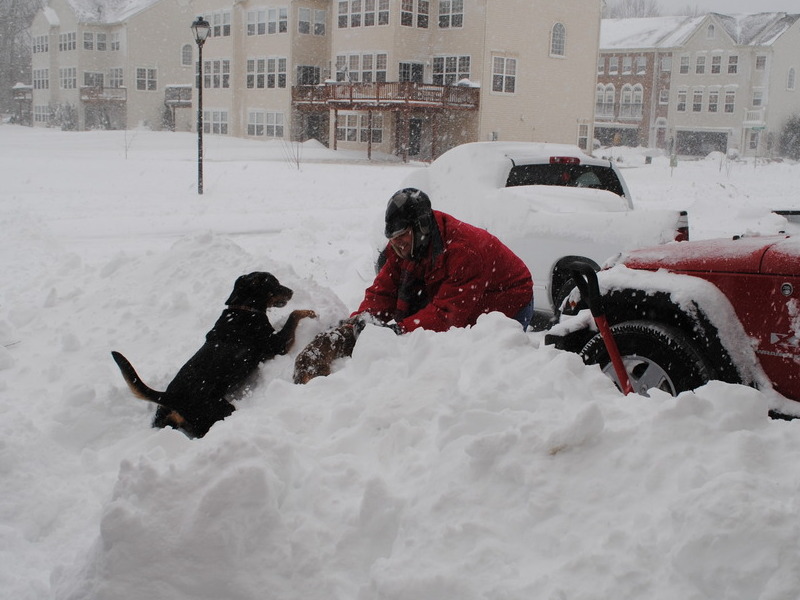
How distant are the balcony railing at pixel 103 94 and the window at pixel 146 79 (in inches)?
48.2

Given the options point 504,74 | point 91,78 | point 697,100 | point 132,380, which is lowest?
point 132,380

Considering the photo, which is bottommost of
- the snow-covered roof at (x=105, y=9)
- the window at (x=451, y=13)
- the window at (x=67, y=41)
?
the window at (x=451, y=13)

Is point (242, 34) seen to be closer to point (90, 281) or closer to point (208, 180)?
point (208, 180)

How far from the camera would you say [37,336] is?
24.1ft

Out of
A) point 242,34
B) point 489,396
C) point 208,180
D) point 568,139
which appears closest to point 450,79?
point 568,139

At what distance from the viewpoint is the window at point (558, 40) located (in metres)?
42.6

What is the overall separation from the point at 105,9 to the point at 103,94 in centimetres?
850

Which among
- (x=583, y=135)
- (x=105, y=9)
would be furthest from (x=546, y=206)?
(x=105, y=9)

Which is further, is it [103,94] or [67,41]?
[67,41]

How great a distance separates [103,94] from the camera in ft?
199

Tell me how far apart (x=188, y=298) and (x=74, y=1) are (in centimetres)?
6558

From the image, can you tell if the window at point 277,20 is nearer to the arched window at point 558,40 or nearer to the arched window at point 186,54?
the arched window at point 558,40

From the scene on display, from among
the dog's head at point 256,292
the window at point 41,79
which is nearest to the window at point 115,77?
the window at point 41,79

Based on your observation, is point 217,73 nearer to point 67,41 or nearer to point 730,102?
point 67,41
